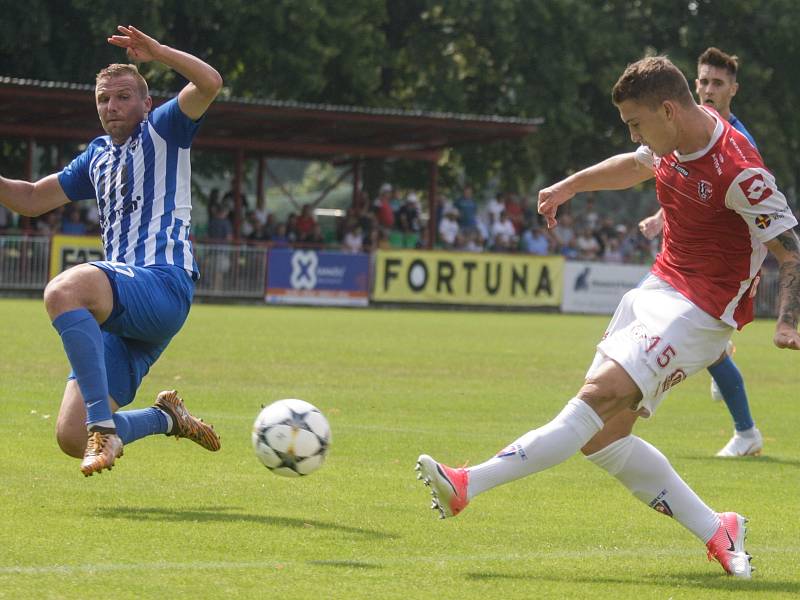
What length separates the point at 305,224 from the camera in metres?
32.3

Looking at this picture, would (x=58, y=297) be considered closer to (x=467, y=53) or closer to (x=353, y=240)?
(x=353, y=240)

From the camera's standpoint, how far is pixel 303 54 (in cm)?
3584

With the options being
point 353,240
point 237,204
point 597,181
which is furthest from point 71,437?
point 237,204

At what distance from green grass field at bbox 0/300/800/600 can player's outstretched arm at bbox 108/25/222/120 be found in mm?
1931

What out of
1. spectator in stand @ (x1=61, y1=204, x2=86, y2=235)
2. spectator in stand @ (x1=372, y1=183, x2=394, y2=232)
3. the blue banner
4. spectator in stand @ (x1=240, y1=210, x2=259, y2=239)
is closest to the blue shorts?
spectator in stand @ (x1=61, y1=204, x2=86, y2=235)

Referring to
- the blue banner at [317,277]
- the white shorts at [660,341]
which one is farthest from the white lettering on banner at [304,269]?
the white shorts at [660,341]

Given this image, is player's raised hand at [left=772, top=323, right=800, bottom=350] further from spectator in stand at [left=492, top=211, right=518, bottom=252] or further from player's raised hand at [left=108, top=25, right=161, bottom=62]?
Result: spectator in stand at [left=492, top=211, right=518, bottom=252]

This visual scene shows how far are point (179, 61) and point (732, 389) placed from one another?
4.70m

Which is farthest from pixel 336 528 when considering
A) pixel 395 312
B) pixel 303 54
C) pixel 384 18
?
pixel 384 18

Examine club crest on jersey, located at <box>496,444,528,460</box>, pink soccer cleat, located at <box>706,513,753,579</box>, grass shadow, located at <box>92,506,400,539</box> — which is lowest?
grass shadow, located at <box>92,506,400,539</box>

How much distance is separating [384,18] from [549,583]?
3402 cm

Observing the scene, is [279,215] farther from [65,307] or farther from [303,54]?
[65,307]

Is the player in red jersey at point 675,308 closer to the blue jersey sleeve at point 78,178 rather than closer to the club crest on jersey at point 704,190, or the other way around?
the club crest on jersey at point 704,190

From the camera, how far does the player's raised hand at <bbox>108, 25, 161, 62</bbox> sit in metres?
6.37
